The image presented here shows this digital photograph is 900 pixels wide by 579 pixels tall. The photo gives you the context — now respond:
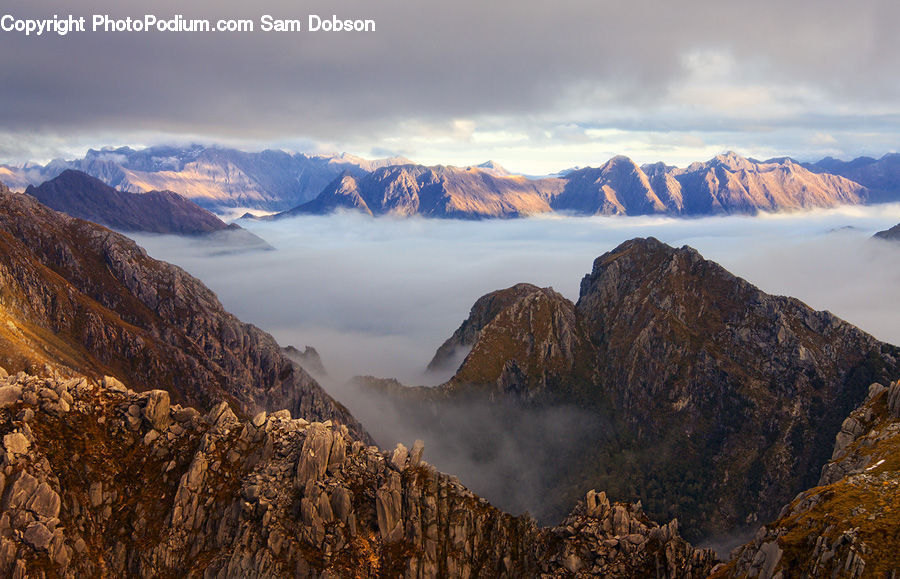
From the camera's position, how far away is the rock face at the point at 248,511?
263 feet

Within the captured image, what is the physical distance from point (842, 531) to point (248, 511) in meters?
75.9

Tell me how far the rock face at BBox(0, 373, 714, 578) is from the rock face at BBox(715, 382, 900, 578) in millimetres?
15514

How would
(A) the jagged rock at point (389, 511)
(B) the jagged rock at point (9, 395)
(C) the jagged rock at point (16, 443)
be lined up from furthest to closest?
(A) the jagged rock at point (389, 511), (B) the jagged rock at point (9, 395), (C) the jagged rock at point (16, 443)

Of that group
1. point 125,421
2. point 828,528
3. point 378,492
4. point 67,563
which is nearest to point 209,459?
point 125,421

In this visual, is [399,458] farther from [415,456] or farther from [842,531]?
[842,531]

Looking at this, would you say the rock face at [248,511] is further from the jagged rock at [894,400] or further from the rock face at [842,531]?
the jagged rock at [894,400]

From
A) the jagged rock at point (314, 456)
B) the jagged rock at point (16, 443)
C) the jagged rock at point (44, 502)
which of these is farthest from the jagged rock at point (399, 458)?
the jagged rock at point (16, 443)

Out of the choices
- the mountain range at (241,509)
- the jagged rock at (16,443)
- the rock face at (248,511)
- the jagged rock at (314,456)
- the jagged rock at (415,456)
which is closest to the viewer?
the rock face at (248,511)

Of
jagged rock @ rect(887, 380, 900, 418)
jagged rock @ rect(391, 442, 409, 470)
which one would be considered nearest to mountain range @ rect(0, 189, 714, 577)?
jagged rock @ rect(391, 442, 409, 470)

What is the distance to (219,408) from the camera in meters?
96.2

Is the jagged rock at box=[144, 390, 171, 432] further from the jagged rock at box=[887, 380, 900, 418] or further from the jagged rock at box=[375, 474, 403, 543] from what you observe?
the jagged rock at box=[887, 380, 900, 418]

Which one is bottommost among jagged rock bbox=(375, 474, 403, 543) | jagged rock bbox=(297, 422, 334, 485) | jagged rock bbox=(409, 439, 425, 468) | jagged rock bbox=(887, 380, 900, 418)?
jagged rock bbox=(375, 474, 403, 543)

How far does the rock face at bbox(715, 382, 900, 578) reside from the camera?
56125 millimetres

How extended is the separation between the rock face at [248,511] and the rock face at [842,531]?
15.5 metres
